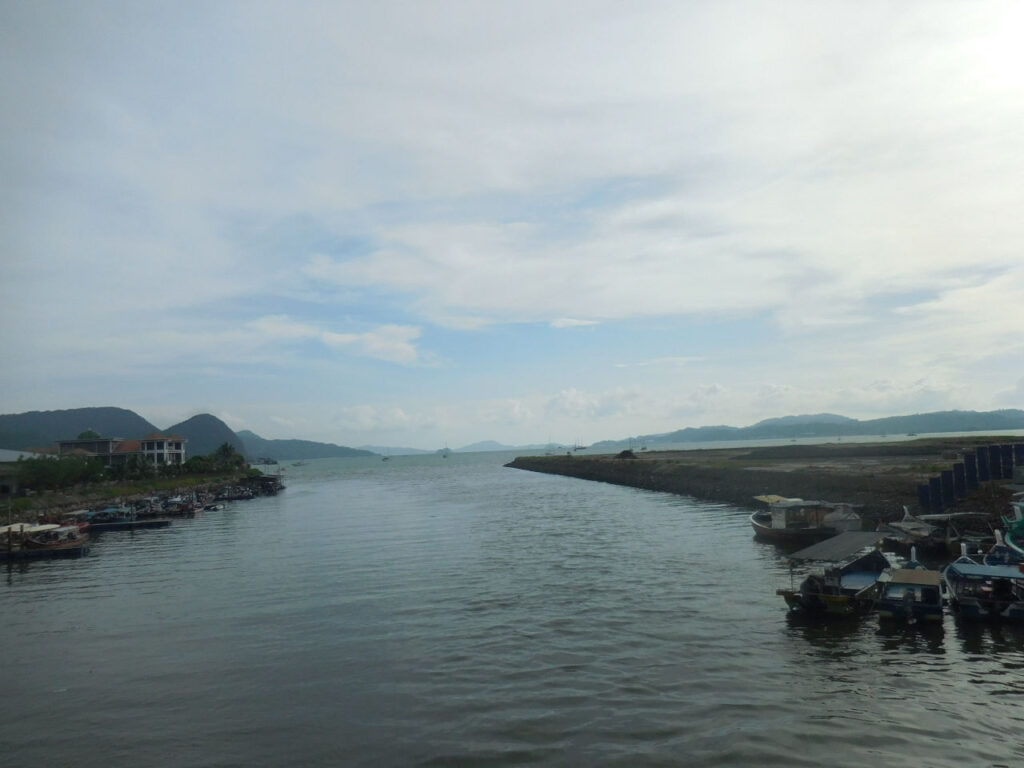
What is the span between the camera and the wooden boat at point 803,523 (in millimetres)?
36938

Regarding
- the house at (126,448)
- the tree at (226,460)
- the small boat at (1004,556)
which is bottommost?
the small boat at (1004,556)

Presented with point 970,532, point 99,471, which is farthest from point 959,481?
point 99,471

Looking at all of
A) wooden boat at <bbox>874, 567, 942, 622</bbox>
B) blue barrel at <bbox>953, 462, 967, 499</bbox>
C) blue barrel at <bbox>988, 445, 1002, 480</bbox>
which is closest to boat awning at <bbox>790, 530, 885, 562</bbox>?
wooden boat at <bbox>874, 567, 942, 622</bbox>

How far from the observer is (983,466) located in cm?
4050

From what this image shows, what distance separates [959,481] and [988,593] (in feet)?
70.8

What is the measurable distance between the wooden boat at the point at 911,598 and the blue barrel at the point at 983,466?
23.8m

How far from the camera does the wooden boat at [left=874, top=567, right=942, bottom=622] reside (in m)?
20.6

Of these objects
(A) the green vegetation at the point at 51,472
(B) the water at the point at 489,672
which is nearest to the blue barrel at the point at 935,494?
(B) the water at the point at 489,672

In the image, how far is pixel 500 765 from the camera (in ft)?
43.8

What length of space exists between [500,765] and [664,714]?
13.9 ft

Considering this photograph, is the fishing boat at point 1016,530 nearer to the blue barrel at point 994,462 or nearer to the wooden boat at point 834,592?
the wooden boat at point 834,592

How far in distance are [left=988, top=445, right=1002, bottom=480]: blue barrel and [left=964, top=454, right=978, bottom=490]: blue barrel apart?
157 centimetres

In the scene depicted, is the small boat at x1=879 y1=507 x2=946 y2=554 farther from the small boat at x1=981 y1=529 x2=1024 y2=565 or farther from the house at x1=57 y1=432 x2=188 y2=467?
the house at x1=57 y1=432 x2=188 y2=467

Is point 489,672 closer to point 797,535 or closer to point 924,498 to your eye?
point 797,535
